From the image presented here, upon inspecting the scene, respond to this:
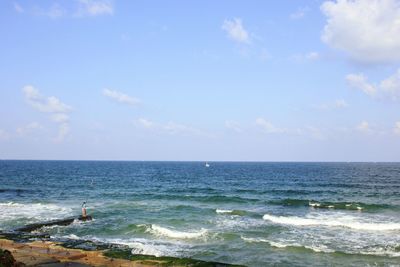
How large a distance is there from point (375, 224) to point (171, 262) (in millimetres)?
21455

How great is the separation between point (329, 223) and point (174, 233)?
1419cm

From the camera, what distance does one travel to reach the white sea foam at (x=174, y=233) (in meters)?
30.9

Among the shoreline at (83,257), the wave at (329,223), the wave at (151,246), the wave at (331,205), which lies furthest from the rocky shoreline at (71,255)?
the wave at (331,205)

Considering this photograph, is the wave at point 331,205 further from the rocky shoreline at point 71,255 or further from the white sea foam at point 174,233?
the rocky shoreline at point 71,255

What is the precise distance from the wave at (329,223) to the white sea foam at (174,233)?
8749mm

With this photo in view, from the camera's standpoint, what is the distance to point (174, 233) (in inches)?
1254

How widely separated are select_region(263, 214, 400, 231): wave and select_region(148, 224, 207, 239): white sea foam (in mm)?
8749

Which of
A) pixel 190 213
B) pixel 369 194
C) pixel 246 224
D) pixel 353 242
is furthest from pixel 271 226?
pixel 369 194

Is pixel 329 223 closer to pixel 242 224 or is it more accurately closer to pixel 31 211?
pixel 242 224

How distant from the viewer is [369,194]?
58969 mm

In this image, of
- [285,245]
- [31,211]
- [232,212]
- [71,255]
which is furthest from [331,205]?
[71,255]

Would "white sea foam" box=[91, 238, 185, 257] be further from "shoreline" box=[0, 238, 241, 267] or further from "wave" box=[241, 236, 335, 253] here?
"wave" box=[241, 236, 335, 253]

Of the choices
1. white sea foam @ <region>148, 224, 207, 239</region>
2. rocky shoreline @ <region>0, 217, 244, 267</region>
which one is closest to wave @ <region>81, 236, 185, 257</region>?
rocky shoreline @ <region>0, 217, 244, 267</region>

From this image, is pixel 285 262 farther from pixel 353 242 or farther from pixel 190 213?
pixel 190 213
